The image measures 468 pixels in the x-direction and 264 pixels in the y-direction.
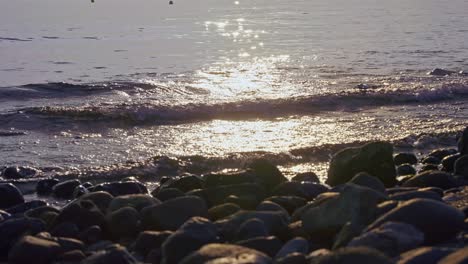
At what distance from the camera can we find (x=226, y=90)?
1586cm

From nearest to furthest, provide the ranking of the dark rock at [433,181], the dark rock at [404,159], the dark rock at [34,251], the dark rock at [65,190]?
1. the dark rock at [34,251]
2. the dark rock at [433,181]
3. the dark rock at [65,190]
4. the dark rock at [404,159]

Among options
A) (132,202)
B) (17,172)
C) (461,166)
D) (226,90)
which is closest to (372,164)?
(461,166)

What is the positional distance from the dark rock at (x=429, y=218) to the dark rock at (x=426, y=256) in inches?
24.1

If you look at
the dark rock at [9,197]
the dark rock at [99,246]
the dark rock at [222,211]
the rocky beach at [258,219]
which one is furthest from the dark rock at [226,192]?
the dark rock at [9,197]

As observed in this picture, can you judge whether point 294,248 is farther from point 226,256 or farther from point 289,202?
point 289,202

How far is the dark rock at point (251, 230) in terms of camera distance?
16.2ft

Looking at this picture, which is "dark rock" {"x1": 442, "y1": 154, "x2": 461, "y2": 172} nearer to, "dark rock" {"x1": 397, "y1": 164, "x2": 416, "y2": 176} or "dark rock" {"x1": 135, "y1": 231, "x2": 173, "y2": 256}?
"dark rock" {"x1": 397, "y1": 164, "x2": 416, "y2": 176}

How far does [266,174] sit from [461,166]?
6.87 ft

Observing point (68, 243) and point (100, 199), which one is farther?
point (100, 199)

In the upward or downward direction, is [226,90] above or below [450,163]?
below

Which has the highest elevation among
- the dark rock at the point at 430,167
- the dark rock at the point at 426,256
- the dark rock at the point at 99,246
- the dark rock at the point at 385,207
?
the dark rock at the point at 426,256

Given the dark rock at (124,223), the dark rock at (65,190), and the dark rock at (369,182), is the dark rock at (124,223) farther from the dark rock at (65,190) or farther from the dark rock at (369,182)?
the dark rock at (65,190)

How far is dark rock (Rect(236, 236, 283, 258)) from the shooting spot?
4.64 metres

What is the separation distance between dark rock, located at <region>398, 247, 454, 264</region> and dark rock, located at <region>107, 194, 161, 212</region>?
2.84 meters
